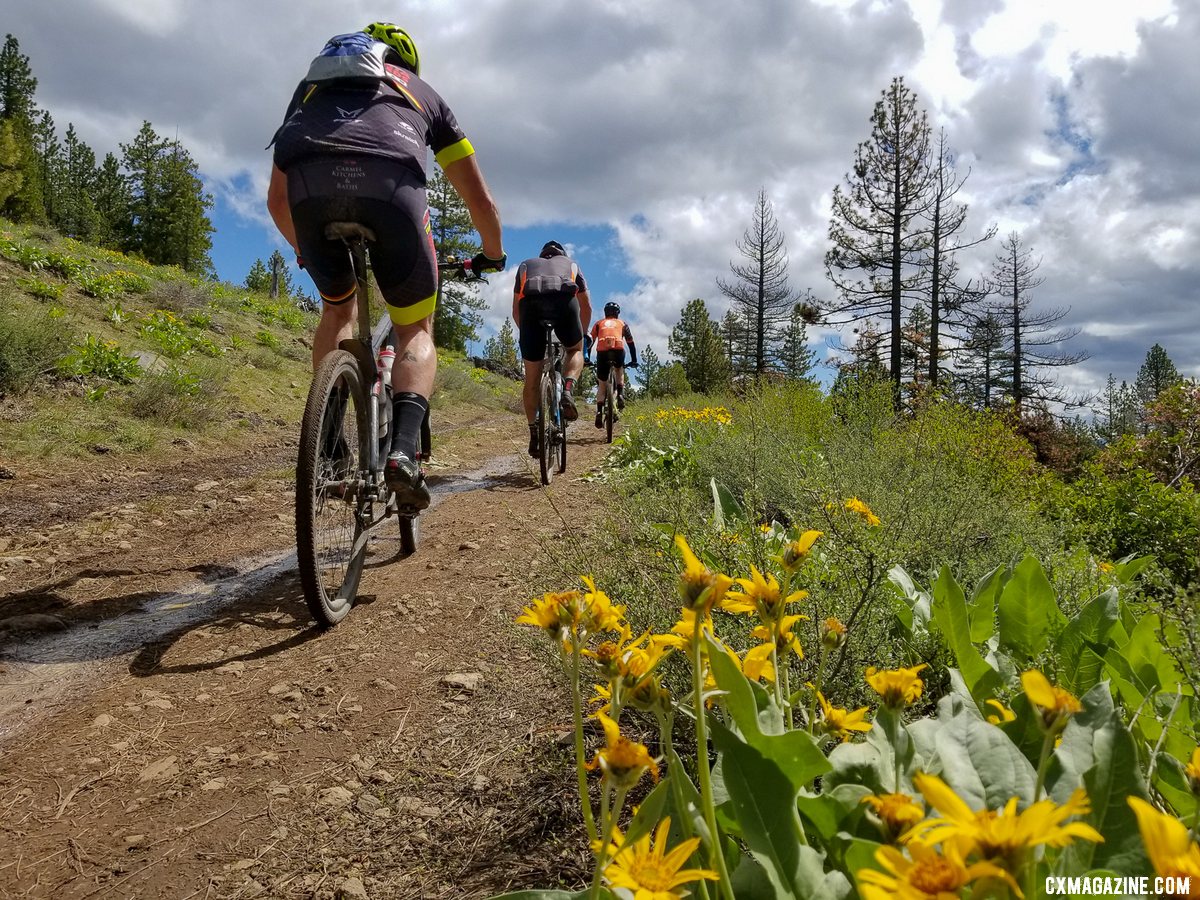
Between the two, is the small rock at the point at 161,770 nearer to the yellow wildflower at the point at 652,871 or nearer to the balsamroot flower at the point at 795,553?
the yellow wildflower at the point at 652,871

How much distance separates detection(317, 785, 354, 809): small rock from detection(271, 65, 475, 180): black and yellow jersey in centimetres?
190

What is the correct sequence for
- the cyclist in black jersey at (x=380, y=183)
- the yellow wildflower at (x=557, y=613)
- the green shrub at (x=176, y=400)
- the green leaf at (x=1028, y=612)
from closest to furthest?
1. the yellow wildflower at (x=557, y=613)
2. the green leaf at (x=1028, y=612)
3. the cyclist in black jersey at (x=380, y=183)
4. the green shrub at (x=176, y=400)

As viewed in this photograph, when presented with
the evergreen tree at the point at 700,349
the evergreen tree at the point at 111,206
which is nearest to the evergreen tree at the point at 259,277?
the evergreen tree at the point at 111,206

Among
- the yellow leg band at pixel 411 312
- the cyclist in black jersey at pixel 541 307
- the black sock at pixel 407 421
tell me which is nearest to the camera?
the black sock at pixel 407 421

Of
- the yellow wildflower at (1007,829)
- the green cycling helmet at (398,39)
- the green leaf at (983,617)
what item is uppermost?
the green cycling helmet at (398,39)

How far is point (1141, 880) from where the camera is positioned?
1.97 ft

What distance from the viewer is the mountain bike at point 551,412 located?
4945 millimetres

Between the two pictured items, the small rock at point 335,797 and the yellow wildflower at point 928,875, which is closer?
the yellow wildflower at point 928,875

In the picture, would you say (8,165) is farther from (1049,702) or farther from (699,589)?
(1049,702)

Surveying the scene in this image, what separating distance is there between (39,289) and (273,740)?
8.30 metres

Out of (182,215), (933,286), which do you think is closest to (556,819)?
(933,286)

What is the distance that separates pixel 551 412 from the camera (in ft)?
17.6

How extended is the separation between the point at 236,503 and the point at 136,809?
9.83 ft

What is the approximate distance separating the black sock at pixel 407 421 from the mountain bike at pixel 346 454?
0.34 feet
